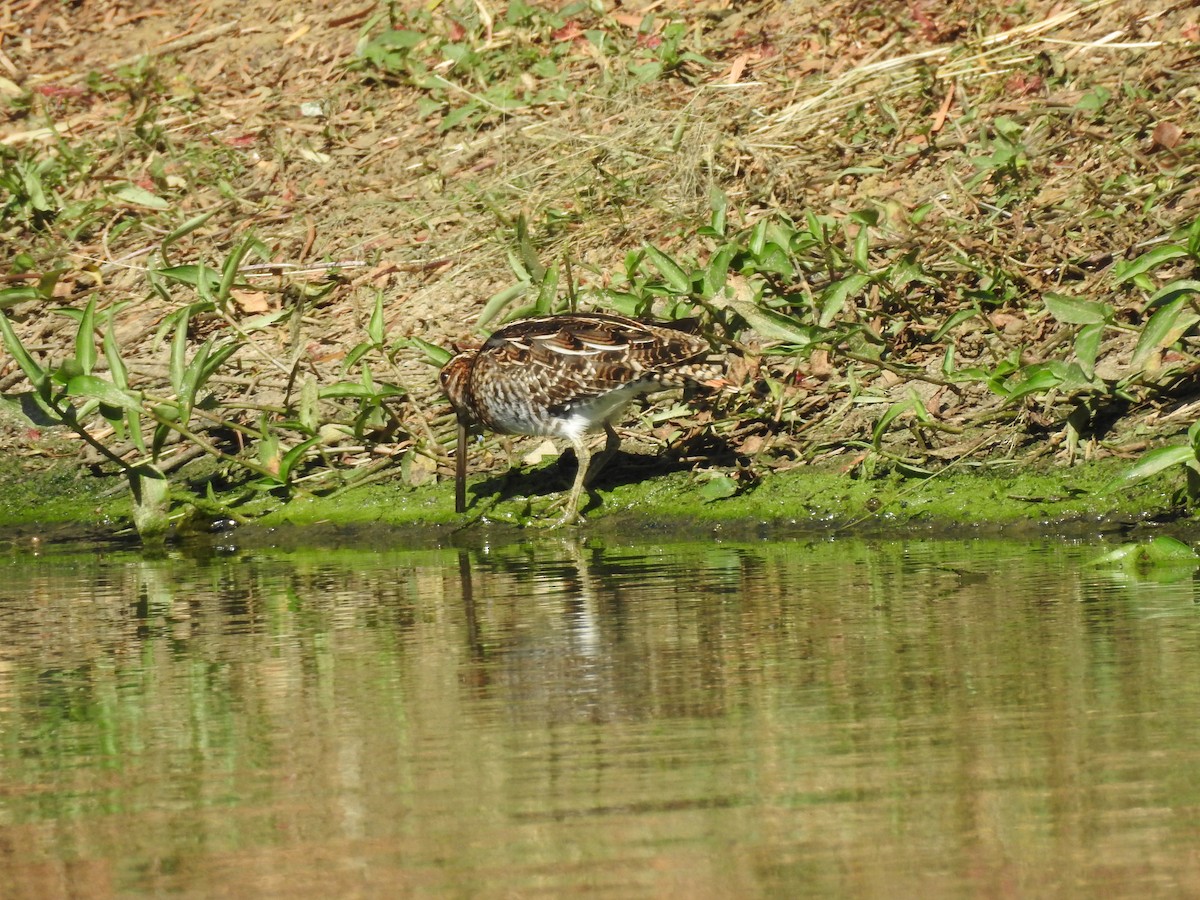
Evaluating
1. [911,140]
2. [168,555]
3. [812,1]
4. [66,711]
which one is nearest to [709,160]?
[911,140]

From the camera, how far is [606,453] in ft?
30.6

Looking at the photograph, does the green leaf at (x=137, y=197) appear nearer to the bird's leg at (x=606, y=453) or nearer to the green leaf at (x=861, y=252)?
the bird's leg at (x=606, y=453)

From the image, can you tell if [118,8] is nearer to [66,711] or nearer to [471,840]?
[66,711]

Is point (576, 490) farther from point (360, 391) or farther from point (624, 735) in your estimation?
point (624, 735)

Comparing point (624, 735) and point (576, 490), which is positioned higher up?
point (576, 490)

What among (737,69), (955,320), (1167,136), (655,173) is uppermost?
(737,69)

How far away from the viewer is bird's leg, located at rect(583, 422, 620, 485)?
9.23 meters

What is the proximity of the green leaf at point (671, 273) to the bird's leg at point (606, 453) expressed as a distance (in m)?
0.75

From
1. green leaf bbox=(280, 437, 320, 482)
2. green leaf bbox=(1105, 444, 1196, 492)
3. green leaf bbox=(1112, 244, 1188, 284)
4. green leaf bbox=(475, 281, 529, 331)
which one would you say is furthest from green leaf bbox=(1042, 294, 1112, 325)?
green leaf bbox=(280, 437, 320, 482)

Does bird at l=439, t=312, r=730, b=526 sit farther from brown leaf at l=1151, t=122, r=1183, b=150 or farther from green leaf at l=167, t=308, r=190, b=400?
brown leaf at l=1151, t=122, r=1183, b=150

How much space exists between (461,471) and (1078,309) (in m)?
3.01

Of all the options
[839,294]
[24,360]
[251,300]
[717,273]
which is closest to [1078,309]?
[839,294]

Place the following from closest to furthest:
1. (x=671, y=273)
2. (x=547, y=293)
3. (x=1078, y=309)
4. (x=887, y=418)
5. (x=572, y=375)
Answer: (x=1078, y=309) < (x=887, y=418) < (x=572, y=375) < (x=671, y=273) < (x=547, y=293)

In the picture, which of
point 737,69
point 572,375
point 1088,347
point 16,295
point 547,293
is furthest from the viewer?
point 737,69
